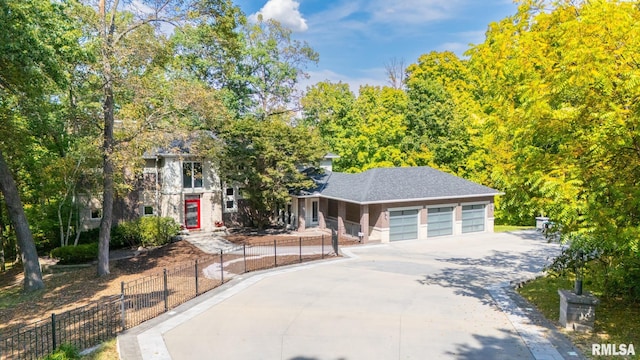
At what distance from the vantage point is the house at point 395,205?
2380 cm

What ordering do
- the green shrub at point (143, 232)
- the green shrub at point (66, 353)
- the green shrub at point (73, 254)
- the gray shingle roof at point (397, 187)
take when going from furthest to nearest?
the gray shingle roof at point (397, 187) < the green shrub at point (143, 232) < the green shrub at point (73, 254) < the green shrub at point (66, 353)

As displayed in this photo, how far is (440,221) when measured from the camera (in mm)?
25531

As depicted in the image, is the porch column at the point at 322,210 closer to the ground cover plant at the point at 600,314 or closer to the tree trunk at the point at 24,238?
the ground cover plant at the point at 600,314

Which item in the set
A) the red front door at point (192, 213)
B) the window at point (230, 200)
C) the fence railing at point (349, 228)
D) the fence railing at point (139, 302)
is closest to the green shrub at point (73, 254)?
the fence railing at point (139, 302)

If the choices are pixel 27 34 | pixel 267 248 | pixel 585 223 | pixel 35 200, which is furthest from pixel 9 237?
pixel 585 223

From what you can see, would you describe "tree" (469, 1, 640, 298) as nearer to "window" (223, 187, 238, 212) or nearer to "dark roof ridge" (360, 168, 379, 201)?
"dark roof ridge" (360, 168, 379, 201)

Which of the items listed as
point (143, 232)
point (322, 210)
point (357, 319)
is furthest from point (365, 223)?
point (143, 232)

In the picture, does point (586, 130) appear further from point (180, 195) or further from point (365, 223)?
point (180, 195)

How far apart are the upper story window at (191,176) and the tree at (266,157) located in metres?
2.55

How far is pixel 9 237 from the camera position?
76.9 ft

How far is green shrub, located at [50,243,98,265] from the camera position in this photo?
19344 mm

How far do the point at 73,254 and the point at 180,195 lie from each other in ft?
28.3

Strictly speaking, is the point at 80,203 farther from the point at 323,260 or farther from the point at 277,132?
the point at 323,260

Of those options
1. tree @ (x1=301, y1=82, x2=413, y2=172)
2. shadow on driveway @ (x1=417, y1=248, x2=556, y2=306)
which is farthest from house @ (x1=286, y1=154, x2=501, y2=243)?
tree @ (x1=301, y1=82, x2=413, y2=172)
